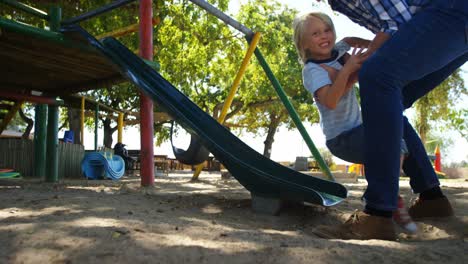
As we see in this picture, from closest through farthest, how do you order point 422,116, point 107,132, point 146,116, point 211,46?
1. point 146,116
2. point 211,46
3. point 422,116
4. point 107,132

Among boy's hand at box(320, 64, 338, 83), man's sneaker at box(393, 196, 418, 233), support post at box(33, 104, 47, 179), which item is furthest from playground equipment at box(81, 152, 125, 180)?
man's sneaker at box(393, 196, 418, 233)

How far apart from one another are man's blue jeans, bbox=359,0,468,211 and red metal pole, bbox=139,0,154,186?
2657 mm

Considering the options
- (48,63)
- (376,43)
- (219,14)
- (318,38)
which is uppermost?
(219,14)

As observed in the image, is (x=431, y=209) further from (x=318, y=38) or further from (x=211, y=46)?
(x=211, y=46)

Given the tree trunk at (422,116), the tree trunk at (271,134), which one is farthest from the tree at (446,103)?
the tree trunk at (271,134)

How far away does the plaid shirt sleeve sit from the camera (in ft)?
5.09

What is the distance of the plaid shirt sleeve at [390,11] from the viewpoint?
5.09ft

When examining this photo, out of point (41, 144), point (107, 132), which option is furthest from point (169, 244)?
point (107, 132)

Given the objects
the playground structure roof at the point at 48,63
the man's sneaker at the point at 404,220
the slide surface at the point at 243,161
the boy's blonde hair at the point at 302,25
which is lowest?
the man's sneaker at the point at 404,220

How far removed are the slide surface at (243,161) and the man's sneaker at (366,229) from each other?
423 mm

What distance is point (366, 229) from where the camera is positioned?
149 centimetres

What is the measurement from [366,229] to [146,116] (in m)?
2.83

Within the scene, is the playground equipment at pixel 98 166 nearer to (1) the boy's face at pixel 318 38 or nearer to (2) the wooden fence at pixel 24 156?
(2) the wooden fence at pixel 24 156

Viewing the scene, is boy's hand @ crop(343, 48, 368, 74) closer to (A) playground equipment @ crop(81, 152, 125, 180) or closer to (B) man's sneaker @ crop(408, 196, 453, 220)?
(B) man's sneaker @ crop(408, 196, 453, 220)
